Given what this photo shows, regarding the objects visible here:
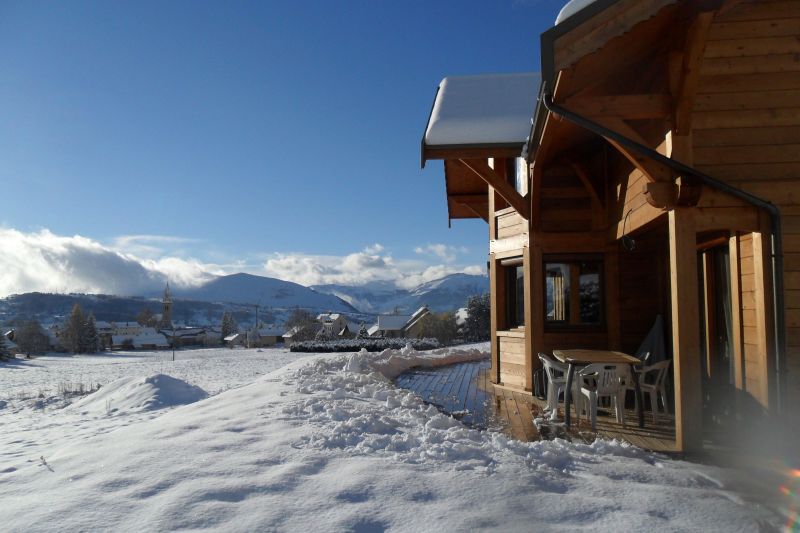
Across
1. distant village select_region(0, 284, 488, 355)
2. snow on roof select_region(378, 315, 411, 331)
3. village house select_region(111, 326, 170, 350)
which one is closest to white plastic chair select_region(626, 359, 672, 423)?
distant village select_region(0, 284, 488, 355)

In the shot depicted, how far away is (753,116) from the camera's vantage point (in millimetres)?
4125

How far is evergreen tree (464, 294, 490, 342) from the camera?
31.2m

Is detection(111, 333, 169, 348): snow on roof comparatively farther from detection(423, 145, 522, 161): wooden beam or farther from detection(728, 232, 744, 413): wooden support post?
detection(728, 232, 744, 413): wooden support post

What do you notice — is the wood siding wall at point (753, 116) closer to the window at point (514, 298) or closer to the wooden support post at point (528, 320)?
the wooden support post at point (528, 320)

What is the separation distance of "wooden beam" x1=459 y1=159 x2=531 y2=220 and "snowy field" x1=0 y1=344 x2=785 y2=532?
313cm

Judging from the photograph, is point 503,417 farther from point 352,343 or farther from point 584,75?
point 352,343

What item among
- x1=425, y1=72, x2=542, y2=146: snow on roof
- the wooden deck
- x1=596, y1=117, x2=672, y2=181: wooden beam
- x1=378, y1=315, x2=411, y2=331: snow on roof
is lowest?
x1=378, y1=315, x2=411, y2=331: snow on roof

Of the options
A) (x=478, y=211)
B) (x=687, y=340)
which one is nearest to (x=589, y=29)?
(x=687, y=340)

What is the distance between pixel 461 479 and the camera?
306cm

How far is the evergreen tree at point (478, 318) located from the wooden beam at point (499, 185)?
80.0 ft

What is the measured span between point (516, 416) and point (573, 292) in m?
2.24

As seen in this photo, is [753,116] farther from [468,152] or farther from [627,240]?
[468,152]

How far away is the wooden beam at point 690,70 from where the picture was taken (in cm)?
361

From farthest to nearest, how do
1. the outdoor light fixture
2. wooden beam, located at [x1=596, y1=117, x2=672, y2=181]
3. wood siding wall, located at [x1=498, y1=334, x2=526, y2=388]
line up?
wood siding wall, located at [x1=498, y1=334, x2=526, y2=388] → the outdoor light fixture → wooden beam, located at [x1=596, y1=117, x2=672, y2=181]
